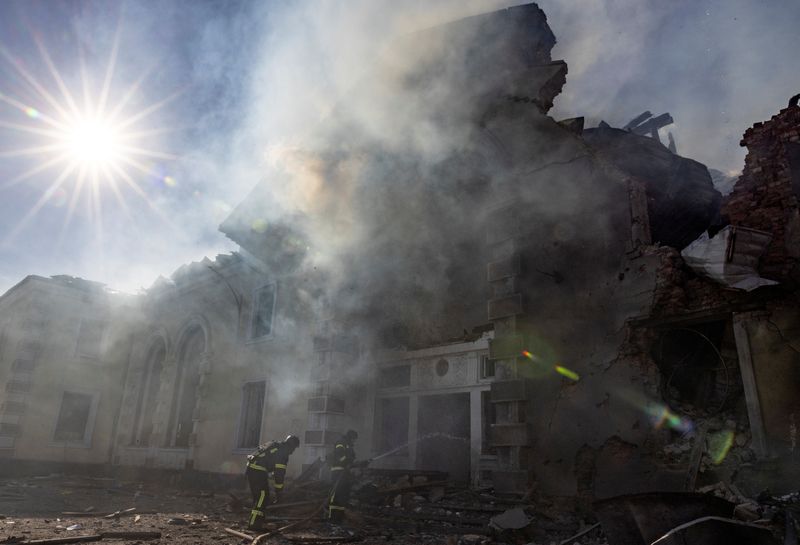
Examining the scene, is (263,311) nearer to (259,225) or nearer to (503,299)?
(259,225)

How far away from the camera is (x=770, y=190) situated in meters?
5.70

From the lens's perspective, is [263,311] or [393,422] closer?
[393,422]

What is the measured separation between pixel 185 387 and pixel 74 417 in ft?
19.9

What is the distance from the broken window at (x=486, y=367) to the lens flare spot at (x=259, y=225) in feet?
22.9

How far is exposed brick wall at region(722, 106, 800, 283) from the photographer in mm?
5379

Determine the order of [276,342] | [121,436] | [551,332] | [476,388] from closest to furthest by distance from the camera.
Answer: [551,332] → [476,388] → [276,342] → [121,436]

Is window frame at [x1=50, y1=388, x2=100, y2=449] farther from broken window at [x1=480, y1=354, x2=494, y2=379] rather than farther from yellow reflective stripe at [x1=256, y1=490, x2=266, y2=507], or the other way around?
broken window at [x1=480, y1=354, x2=494, y2=379]

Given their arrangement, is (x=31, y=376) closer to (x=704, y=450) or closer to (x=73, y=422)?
(x=73, y=422)

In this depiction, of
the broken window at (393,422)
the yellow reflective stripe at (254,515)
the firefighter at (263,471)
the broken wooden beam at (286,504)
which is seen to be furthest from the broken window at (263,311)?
the yellow reflective stripe at (254,515)

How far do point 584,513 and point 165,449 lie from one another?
1248 centimetres

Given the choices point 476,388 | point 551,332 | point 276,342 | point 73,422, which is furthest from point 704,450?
point 73,422

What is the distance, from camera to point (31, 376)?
17.2 m

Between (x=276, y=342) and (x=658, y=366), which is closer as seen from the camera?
(x=658, y=366)

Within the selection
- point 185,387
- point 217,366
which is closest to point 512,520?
point 217,366
